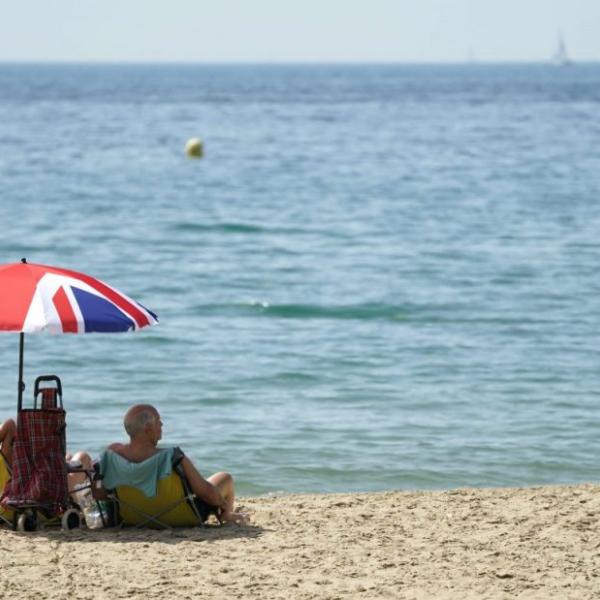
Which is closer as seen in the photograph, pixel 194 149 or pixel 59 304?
pixel 59 304

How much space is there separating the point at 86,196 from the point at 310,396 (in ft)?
67.8

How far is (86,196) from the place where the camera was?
3281 centimetres

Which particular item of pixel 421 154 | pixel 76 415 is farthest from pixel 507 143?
pixel 76 415

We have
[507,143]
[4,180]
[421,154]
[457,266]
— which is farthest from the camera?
[507,143]

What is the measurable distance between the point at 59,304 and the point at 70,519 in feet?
3.77

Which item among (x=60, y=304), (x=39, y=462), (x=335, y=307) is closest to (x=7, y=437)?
(x=39, y=462)

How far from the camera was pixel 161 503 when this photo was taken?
7.38 metres

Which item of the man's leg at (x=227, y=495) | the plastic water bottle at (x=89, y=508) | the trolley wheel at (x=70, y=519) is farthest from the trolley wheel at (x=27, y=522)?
the man's leg at (x=227, y=495)

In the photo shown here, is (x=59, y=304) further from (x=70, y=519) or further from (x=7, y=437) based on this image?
(x=70, y=519)

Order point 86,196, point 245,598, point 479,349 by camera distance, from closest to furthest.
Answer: point 245,598, point 479,349, point 86,196

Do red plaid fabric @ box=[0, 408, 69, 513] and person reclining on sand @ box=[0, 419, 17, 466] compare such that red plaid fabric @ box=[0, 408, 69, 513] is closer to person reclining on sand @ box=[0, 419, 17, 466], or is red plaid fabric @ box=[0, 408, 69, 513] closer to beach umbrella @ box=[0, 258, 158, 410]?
person reclining on sand @ box=[0, 419, 17, 466]

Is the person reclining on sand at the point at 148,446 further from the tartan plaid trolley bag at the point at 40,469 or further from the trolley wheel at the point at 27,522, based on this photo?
the trolley wheel at the point at 27,522

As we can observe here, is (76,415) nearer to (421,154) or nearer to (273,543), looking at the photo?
(273,543)

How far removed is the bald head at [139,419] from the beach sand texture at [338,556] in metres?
0.54
